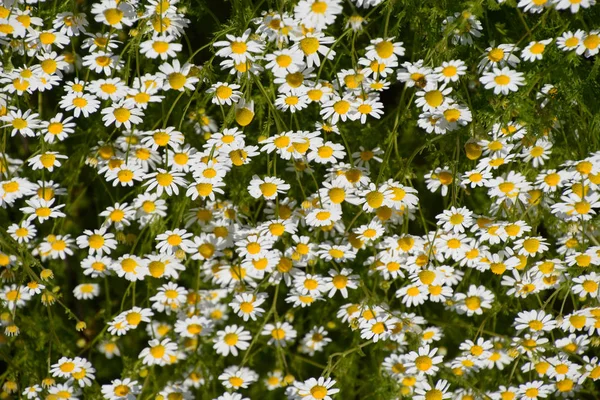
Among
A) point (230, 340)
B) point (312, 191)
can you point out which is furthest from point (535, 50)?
point (230, 340)

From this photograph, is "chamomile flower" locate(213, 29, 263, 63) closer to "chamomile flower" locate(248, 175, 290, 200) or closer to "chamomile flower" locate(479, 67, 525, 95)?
"chamomile flower" locate(248, 175, 290, 200)

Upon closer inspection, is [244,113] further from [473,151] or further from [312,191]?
[473,151]

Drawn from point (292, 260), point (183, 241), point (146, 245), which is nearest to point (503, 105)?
point (292, 260)

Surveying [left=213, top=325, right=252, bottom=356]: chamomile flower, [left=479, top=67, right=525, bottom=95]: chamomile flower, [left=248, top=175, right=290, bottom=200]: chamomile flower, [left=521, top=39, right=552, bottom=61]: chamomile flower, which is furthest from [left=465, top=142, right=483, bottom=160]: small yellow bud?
[left=213, top=325, right=252, bottom=356]: chamomile flower

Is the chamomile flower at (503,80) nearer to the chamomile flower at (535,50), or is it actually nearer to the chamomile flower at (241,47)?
the chamomile flower at (535,50)

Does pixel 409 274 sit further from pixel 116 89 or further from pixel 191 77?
pixel 116 89

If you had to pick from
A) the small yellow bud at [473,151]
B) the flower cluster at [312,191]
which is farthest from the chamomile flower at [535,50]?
the small yellow bud at [473,151]

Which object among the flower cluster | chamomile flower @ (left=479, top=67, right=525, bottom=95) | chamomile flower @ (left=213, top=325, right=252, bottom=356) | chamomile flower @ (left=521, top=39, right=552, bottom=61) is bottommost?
chamomile flower @ (left=213, top=325, right=252, bottom=356)

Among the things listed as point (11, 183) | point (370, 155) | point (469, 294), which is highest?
point (370, 155)
